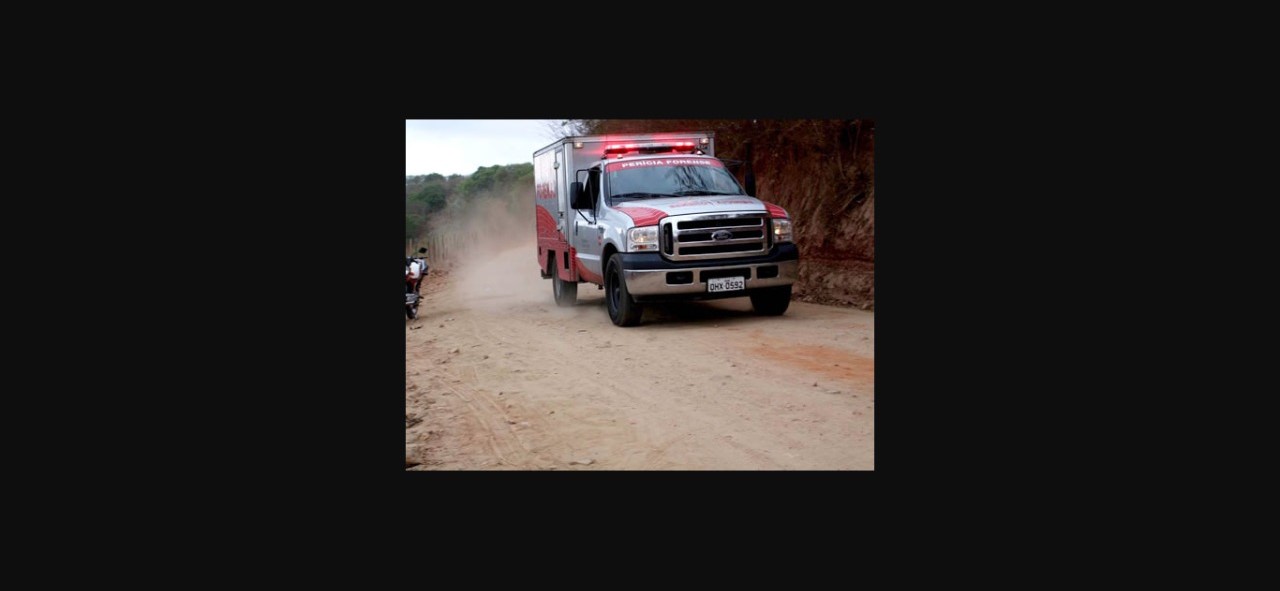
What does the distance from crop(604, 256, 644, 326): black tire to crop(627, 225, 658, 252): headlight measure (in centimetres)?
35

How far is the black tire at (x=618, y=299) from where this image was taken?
1404 centimetres

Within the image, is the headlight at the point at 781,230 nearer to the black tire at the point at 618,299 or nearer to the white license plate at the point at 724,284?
the white license plate at the point at 724,284

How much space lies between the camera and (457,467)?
7.87 m

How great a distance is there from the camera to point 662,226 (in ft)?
44.9

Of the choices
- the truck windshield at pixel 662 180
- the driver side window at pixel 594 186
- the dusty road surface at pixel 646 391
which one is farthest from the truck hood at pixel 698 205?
the dusty road surface at pixel 646 391

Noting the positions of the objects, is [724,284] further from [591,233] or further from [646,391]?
[646,391]

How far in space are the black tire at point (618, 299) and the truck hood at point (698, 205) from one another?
2.74 feet

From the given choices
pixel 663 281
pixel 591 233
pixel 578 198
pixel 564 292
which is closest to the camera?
pixel 663 281

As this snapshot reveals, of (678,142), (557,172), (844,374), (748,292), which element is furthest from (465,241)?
(844,374)

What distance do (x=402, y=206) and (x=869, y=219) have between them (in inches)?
460

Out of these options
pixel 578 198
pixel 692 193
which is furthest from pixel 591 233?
pixel 692 193

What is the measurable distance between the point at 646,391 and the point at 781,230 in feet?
16.7

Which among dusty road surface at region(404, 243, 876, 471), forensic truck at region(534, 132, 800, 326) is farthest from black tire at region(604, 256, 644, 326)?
dusty road surface at region(404, 243, 876, 471)

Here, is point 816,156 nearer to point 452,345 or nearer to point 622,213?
point 622,213
